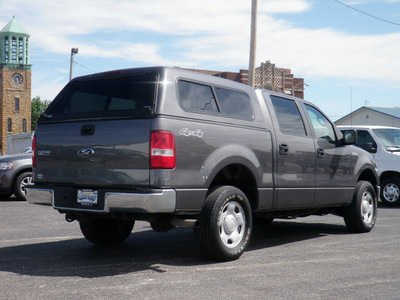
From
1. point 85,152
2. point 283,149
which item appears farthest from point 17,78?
point 85,152

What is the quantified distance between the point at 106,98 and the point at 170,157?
112cm

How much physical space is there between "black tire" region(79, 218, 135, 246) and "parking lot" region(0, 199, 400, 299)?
142 mm

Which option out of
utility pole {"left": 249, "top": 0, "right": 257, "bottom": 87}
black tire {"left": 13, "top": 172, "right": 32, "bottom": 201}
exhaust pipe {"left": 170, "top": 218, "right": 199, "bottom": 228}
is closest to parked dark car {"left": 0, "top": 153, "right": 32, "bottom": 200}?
black tire {"left": 13, "top": 172, "right": 32, "bottom": 201}

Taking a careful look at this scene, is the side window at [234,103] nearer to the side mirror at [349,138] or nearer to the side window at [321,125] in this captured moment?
the side window at [321,125]

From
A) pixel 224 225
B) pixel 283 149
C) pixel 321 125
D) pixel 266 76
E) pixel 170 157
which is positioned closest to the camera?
pixel 170 157

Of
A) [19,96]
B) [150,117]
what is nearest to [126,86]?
[150,117]

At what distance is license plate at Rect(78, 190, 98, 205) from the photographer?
5.30m

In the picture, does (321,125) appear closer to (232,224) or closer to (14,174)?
(232,224)

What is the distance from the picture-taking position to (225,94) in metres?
6.12

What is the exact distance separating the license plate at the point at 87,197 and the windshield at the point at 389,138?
9.04 metres

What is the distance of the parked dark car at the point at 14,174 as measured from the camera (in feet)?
41.0

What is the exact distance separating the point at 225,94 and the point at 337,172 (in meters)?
2.44

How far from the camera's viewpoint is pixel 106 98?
5.71 m

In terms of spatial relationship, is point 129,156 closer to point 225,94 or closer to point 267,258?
point 225,94
